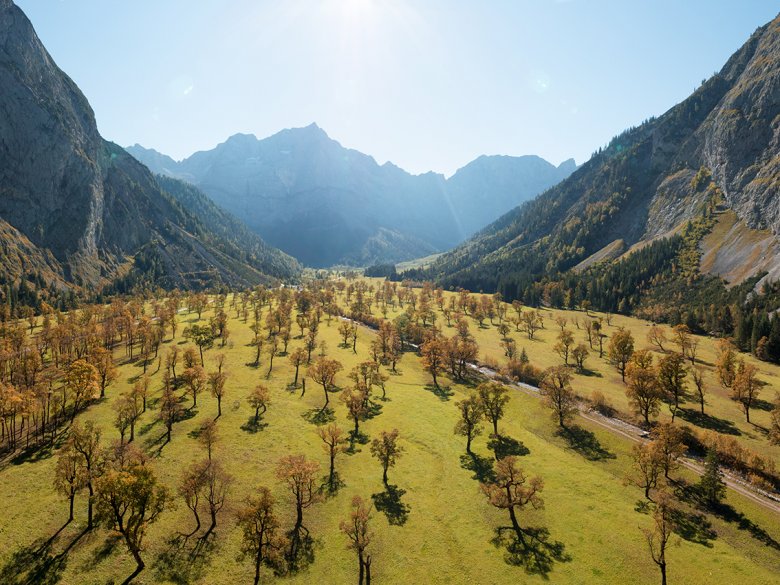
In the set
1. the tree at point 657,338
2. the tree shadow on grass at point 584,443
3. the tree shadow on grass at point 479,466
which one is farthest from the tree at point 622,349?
the tree shadow on grass at point 479,466

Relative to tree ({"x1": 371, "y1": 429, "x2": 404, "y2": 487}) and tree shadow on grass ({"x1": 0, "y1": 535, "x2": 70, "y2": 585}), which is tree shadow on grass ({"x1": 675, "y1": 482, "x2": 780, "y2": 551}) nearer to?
tree ({"x1": 371, "y1": 429, "x2": 404, "y2": 487})

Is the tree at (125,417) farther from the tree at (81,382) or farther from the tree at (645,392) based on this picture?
the tree at (645,392)

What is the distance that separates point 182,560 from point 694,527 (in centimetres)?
7951

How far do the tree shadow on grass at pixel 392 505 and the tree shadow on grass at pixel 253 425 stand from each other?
34.9 meters

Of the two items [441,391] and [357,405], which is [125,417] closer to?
[357,405]

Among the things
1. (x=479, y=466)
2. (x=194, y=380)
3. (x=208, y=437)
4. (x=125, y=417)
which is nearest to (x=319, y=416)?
(x=208, y=437)

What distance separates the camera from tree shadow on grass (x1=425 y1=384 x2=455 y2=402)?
12231 cm

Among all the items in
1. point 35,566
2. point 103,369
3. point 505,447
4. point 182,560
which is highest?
point 103,369

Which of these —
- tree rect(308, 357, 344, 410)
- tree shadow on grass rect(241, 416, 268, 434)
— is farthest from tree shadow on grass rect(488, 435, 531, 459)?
tree shadow on grass rect(241, 416, 268, 434)

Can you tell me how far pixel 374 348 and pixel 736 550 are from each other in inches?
4311

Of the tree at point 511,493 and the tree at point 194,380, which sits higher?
the tree at point 194,380

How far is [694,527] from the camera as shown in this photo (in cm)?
6481

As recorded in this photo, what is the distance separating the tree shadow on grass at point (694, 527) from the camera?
62.2m

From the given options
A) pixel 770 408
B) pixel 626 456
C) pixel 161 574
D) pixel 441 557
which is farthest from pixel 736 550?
pixel 161 574
